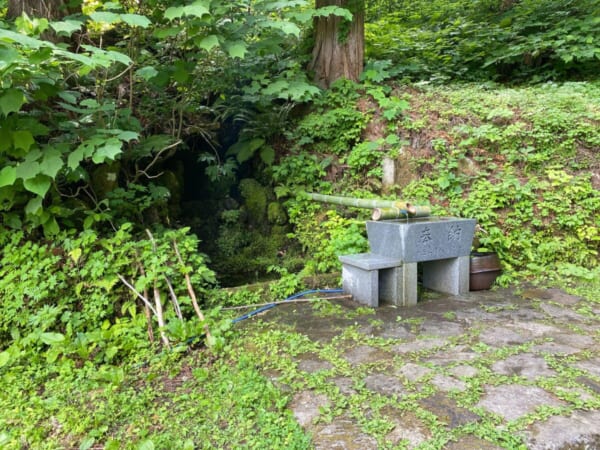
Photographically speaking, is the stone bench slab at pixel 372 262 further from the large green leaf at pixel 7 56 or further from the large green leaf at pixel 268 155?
the large green leaf at pixel 7 56

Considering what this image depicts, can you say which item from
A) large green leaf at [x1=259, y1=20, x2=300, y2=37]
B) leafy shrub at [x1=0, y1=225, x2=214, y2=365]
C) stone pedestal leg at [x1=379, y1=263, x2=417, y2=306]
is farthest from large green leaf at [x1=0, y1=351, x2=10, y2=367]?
large green leaf at [x1=259, y1=20, x2=300, y2=37]

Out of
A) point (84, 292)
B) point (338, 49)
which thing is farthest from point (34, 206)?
point (338, 49)

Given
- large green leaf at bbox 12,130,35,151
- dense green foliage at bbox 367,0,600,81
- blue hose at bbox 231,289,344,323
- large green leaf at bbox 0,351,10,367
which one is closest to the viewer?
large green leaf at bbox 0,351,10,367

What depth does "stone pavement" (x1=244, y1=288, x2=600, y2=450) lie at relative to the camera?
6.47 ft

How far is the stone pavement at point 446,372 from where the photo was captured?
1.97m

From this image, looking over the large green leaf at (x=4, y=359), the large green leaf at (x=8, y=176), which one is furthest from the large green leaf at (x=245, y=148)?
the large green leaf at (x=4, y=359)

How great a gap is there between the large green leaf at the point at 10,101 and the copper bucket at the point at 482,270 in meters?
4.28

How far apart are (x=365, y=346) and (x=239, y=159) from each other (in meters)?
3.97

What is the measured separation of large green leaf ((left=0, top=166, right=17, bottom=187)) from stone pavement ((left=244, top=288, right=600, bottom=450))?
2.36 meters

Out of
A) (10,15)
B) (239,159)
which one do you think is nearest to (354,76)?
(239,159)

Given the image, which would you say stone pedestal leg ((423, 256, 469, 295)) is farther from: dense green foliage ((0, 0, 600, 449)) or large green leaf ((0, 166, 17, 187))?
large green leaf ((0, 166, 17, 187))

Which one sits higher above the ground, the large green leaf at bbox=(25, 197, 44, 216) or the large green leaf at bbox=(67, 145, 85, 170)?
the large green leaf at bbox=(67, 145, 85, 170)

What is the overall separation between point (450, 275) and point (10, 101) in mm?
4132

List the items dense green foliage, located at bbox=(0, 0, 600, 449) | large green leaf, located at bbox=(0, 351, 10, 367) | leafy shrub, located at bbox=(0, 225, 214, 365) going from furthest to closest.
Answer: leafy shrub, located at bbox=(0, 225, 214, 365), large green leaf, located at bbox=(0, 351, 10, 367), dense green foliage, located at bbox=(0, 0, 600, 449)
